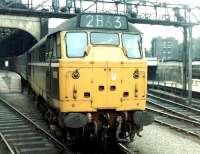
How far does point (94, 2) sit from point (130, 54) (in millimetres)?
15479

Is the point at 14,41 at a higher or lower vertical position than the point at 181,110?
higher

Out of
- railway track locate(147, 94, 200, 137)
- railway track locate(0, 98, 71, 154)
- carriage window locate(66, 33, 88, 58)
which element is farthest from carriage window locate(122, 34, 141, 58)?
railway track locate(147, 94, 200, 137)

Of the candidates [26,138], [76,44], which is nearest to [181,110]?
[26,138]

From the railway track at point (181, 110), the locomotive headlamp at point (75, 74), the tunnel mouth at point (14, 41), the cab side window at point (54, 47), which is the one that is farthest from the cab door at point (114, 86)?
the tunnel mouth at point (14, 41)

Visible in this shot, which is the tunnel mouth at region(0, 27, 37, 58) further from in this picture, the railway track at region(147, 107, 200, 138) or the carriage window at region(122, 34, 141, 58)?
the carriage window at region(122, 34, 141, 58)

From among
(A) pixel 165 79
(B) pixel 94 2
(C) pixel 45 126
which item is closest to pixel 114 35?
(C) pixel 45 126

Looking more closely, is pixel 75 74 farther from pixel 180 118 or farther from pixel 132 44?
pixel 180 118

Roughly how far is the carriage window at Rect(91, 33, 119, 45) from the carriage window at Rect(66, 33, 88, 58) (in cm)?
24

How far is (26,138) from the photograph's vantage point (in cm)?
1469

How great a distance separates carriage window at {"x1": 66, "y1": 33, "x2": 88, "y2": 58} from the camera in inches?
455

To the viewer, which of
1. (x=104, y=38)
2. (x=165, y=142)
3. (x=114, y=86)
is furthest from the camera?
(x=165, y=142)

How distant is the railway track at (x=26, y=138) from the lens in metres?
12.7

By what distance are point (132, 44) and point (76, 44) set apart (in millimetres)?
1514

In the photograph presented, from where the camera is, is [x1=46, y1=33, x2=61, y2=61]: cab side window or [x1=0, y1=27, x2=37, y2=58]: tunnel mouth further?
[x1=0, y1=27, x2=37, y2=58]: tunnel mouth
